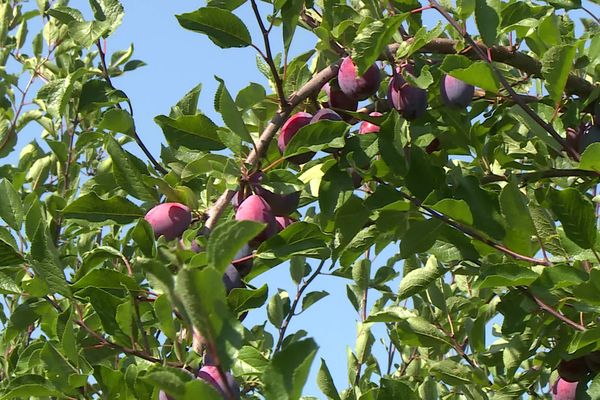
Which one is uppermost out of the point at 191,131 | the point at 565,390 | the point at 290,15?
the point at 290,15

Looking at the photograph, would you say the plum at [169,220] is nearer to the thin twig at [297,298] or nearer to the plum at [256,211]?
the plum at [256,211]

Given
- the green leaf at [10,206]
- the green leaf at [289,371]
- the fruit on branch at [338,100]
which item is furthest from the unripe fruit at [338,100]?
the green leaf at [289,371]

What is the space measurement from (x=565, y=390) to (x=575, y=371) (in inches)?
2.1

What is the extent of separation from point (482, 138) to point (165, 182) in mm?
620

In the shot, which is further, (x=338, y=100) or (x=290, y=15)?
(x=338, y=100)

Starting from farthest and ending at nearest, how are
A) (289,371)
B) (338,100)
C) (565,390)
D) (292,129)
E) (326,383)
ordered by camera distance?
(326,383) → (565,390) → (338,100) → (292,129) → (289,371)

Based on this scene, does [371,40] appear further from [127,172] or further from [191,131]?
[127,172]

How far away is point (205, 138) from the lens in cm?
146

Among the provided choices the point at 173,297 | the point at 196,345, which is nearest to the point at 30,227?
the point at 196,345

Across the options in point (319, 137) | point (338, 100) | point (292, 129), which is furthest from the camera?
point (338, 100)

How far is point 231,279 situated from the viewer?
1.29 metres

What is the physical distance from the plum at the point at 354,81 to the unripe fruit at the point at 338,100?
7cm

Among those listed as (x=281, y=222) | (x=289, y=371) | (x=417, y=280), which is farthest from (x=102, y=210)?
(x=289, y=371)

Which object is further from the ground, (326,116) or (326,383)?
(326,116)
